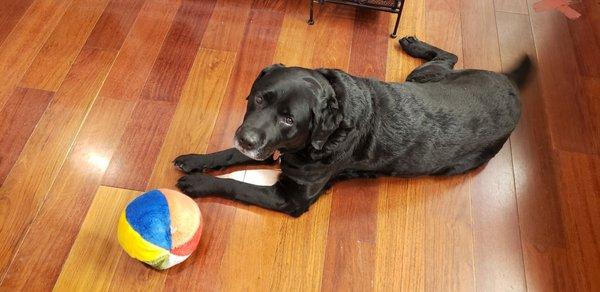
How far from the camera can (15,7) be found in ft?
8.31

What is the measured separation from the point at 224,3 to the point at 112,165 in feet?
4.13

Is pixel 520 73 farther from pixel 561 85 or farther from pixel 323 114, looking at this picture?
pixel 323 114

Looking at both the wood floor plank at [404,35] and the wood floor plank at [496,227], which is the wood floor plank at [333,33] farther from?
the wood floor plank at [496,227]

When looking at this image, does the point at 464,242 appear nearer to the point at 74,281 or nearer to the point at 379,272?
the point at 379,272

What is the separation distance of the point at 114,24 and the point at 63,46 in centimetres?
31

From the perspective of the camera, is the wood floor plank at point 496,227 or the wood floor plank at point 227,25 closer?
the wood floor plank at point 496,227

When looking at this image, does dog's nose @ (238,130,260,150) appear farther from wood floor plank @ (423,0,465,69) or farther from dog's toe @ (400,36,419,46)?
wood floor plank @ (423,0,465,69)

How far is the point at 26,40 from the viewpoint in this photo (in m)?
2.38

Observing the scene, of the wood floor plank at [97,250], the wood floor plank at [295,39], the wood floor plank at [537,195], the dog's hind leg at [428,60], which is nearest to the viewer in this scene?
the wood floor plank at [97,250]

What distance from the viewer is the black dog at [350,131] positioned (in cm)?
148

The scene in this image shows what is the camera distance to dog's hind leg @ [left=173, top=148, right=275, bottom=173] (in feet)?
6.42

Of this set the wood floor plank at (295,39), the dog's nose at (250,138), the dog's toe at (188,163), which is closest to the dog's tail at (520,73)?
the wood floor plank at (295,39)

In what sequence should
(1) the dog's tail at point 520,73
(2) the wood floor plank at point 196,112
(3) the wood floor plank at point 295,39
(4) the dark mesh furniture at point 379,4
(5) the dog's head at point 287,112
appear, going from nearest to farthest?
(5) the dog's head at point 287,112
(2) the wood floor plank at point 196,112
(1) the dog's tail at point 520,73
(3) the wood floor plank at point 295,39
(4) the dark mesh furniture at point 379,4

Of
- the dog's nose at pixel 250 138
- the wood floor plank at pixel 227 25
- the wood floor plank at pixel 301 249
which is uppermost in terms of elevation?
the dog's nose at pixel 250 138
